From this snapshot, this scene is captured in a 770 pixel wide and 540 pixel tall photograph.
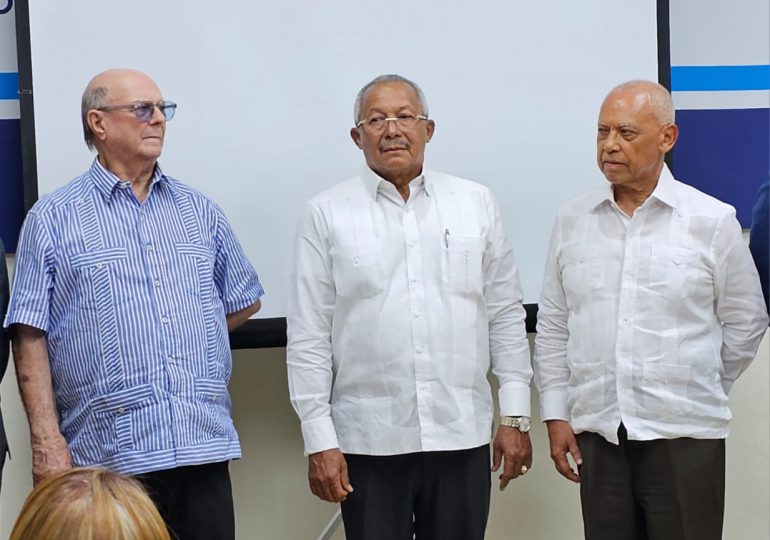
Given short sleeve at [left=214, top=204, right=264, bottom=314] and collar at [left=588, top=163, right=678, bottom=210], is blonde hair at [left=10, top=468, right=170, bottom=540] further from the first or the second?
collar at [left=588, top=163, right=678, bottom=210]

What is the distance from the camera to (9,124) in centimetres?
301

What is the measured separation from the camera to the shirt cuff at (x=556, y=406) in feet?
8.43

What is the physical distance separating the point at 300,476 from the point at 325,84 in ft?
4.03

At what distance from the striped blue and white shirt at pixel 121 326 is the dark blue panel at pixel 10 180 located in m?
0.72

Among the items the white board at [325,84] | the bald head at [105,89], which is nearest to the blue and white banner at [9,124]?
the white board at [325,84]

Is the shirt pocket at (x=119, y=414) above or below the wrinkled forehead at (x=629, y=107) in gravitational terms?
below

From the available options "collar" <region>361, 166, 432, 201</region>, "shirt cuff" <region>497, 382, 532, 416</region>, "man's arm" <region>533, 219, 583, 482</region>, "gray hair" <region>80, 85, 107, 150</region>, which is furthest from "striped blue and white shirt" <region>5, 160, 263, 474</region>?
"man's arm" <region>533, 219, 583, 482</region>

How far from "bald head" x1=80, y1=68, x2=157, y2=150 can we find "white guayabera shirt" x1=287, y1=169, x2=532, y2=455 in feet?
1.72

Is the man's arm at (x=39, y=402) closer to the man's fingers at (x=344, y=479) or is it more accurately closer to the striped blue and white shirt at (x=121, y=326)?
the striped blue and white shirt at (x=121, y=326)

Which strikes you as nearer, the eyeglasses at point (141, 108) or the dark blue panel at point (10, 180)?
the eyeglasses at point (141, 108)

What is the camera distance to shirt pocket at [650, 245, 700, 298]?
2.44m

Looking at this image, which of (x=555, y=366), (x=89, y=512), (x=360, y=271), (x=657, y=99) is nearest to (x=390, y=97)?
(x=360, y=271)

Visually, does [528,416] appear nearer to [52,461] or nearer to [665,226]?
[665,226]

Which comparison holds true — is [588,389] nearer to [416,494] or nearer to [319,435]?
[416,494]
